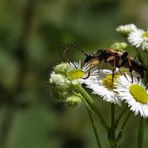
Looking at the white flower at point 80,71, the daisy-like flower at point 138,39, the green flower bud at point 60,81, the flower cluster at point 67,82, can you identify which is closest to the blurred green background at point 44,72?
the daisy-like flower at point 138,39

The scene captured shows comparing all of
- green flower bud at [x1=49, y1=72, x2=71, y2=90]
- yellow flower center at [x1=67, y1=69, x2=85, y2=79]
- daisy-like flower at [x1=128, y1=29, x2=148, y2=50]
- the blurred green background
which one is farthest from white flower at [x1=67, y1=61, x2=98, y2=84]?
the blurred green background

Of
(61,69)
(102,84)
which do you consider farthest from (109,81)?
(61,69)

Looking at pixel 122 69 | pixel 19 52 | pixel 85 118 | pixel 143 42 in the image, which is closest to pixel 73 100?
pixel 122 69

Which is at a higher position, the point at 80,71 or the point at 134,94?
the point at 80,71

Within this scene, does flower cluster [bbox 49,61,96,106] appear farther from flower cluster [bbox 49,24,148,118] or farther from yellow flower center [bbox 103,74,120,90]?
yellow flower center [bbox 103,74,120,90]

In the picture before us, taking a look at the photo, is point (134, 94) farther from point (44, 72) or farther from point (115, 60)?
point (44, 72)

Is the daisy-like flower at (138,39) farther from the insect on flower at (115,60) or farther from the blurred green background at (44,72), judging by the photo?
the blurred green background at (44,72)
